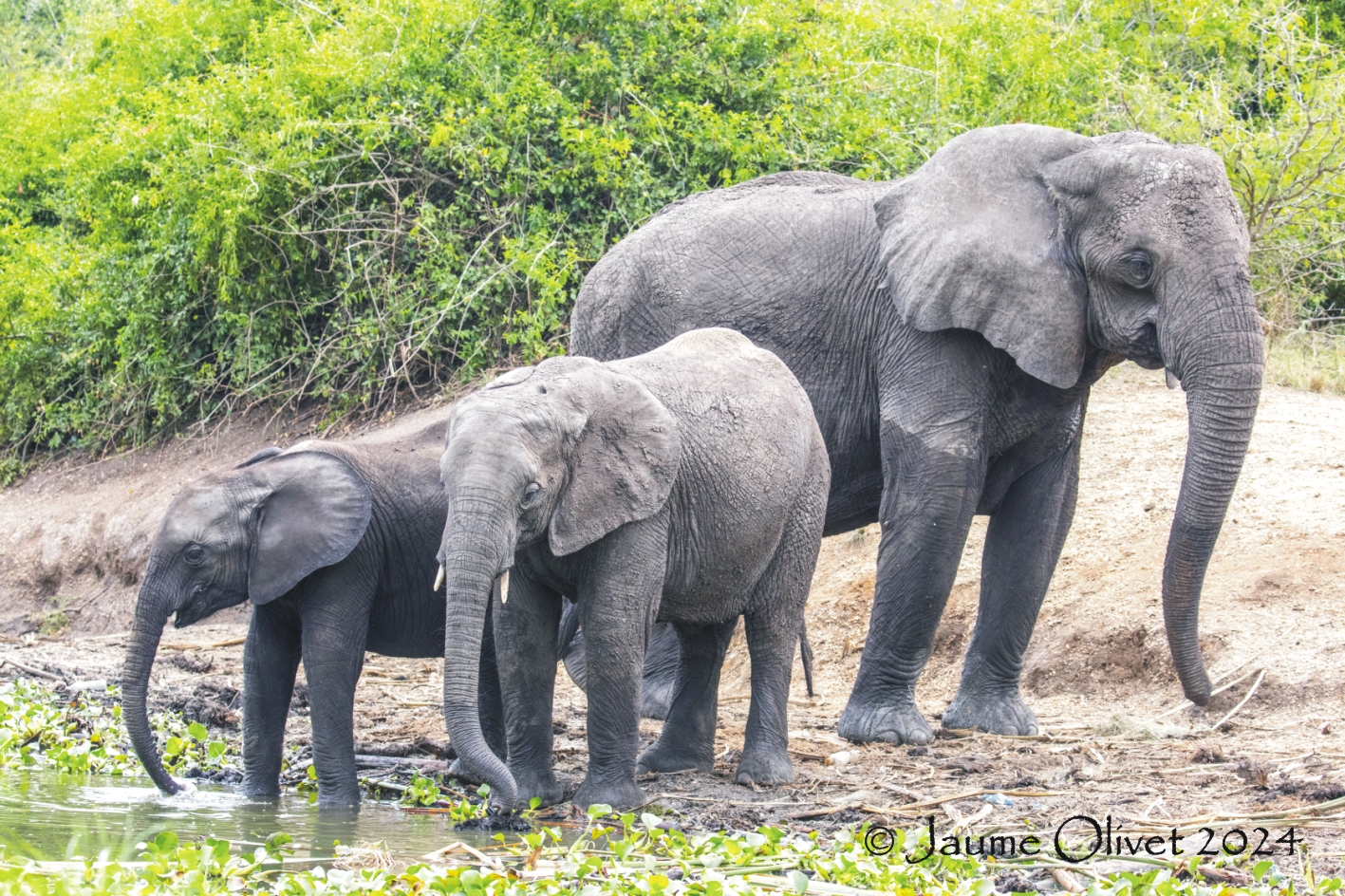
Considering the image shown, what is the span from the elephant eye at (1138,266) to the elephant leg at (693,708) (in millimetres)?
2304

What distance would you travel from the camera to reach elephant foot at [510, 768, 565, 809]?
235 inches

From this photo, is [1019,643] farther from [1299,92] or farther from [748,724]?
Result: [1299,92]

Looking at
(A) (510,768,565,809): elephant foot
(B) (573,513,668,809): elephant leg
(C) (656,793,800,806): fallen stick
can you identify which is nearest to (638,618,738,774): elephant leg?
(C) (656,793,800,806): fallen stick

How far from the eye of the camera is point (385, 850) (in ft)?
16.8

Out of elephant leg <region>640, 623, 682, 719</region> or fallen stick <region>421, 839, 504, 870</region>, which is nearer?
fallen stick <region>421, 839, 504, 870</region>

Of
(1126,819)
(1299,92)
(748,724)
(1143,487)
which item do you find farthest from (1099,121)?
(1126,819)

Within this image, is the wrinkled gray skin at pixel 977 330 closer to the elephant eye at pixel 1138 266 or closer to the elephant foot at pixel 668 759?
the elephant eye at pixel 1138 266

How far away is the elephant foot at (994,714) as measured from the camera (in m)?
7.78

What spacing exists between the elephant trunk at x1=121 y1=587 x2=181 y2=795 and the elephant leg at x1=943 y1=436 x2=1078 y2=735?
12.7ft

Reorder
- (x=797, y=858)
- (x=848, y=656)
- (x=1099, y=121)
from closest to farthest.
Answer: (x=797, y=858), (x=848, y=656), (x=1099, y=121)

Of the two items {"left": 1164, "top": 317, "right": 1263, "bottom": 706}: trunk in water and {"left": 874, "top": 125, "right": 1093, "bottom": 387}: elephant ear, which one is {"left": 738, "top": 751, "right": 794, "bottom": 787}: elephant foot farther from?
{"left": 874, "top": 125, "right": 1093, "bottom": 387}: elephant ear

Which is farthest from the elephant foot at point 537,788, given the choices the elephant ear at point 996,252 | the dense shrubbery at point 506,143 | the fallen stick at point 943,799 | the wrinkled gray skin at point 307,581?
the dense shrubbery at point 506,143

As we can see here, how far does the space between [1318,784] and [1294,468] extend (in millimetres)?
4716
